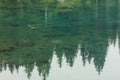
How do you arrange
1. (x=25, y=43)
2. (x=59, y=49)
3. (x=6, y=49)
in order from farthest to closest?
1. (x=25, y=43)
2. (x=59, y=49)
3. (x=6, y=49)

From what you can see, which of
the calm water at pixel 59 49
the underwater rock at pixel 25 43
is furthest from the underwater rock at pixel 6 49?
the underwater rock at pixel 25 43

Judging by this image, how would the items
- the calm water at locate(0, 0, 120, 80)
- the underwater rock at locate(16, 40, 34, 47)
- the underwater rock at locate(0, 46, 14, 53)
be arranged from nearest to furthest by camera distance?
the calm water at locate(0, 0, 120, 80), the underwater rock at locate(0, 46, 14, 53), the underwater rock at locate(16, 40, 34, 47)

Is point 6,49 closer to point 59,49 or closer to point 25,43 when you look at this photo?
point 25,43

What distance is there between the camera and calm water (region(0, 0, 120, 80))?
133ft

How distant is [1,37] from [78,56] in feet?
47.3

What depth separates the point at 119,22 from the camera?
247ft

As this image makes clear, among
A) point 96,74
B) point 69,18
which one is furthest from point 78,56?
point 69,18

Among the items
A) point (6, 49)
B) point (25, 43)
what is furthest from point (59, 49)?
point (6, 49)

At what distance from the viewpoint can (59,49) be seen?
5106 centimetres

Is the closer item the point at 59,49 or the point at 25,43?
the point at 59,49

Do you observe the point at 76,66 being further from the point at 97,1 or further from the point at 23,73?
the point at 97,1

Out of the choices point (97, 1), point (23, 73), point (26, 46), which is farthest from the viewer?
point (97, 1)

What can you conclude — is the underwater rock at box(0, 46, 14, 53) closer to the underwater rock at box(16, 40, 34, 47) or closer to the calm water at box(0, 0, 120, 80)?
the calm water at box(0, 0, 120, 80)

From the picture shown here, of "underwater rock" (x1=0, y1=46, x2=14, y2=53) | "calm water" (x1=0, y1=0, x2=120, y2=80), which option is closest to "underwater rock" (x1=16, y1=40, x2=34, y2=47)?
"calm water" (x1=0, y1=0, x2=120, y2=80)
